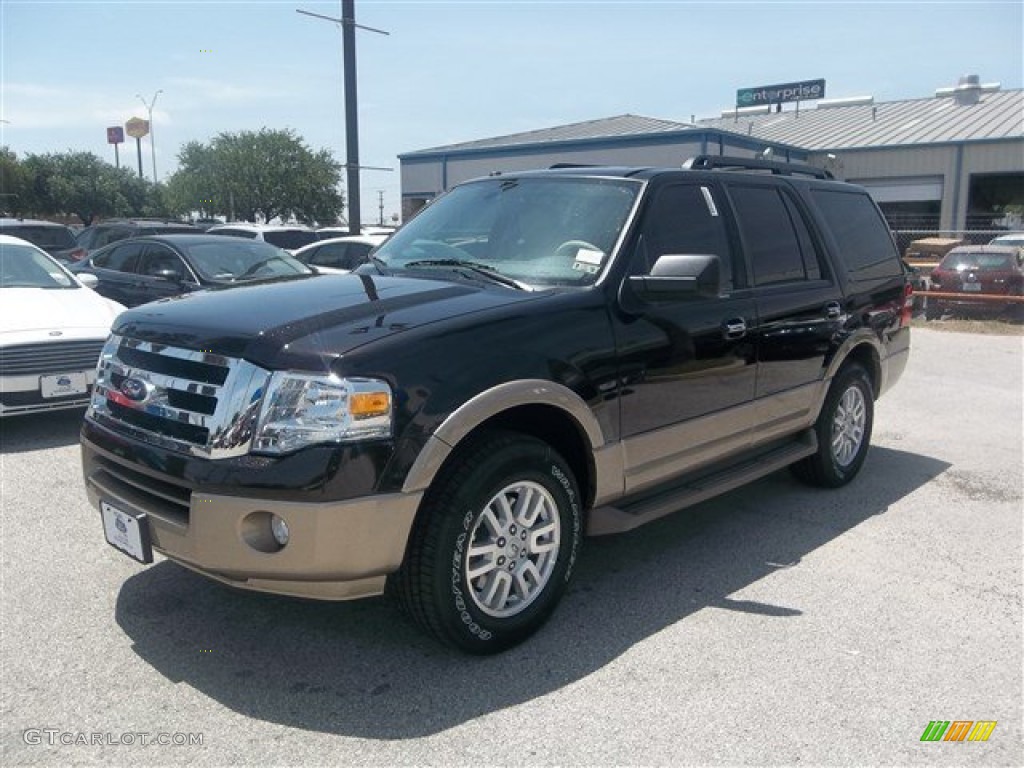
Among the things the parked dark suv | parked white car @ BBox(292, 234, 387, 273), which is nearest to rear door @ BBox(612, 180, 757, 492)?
parked white car @ BBox(292, 234, 387, 273)

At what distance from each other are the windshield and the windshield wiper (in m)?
0.01

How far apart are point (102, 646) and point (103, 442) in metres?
0.82

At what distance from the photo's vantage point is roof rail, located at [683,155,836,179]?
16.2 feet

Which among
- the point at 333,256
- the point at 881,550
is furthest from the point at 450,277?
the point at 333,256

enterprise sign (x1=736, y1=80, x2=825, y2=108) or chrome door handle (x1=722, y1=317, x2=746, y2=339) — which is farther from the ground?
enterprise sign (x1=736, y1=80, x2=825, y2=108)

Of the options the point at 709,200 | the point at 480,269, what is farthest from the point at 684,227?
the point at 480,269

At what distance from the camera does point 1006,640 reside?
3.78 m

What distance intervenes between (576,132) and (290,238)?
1874cm

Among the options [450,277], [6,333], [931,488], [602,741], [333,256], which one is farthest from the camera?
[333,256]

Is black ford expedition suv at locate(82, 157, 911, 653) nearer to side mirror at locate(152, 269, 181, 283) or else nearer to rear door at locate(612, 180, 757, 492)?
rear door at locate(612, 180, 757, 492)

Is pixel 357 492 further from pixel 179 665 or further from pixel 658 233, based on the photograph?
pixel 658 233

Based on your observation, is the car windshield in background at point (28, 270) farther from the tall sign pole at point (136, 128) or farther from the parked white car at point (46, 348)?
the tall sign pole at point (136, 128)

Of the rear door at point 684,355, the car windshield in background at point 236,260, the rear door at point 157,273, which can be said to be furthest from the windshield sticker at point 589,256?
the rear door at point 157,273

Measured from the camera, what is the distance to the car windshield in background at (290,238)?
56.3 ft
